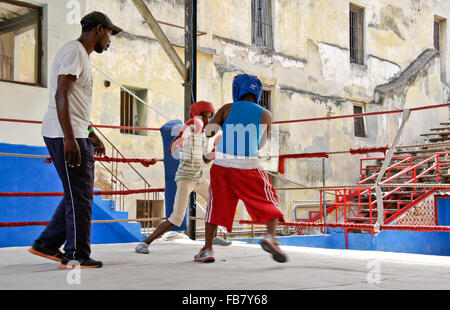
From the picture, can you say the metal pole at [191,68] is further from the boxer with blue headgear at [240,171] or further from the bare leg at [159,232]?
the boxer with blue headgear at [240,171]

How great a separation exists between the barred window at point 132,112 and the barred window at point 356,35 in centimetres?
830

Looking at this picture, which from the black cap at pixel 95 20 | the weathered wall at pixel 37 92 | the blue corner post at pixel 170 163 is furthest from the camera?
the weathered wall at pixel 37 92

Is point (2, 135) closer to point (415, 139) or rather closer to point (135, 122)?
point (135, 122)

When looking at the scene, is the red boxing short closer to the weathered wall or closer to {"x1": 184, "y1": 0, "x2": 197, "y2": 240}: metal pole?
{"x1": 184, "y1": 0, "x2": 197, "y2": 240}: metal pole

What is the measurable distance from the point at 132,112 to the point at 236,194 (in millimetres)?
9138

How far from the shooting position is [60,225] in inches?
138

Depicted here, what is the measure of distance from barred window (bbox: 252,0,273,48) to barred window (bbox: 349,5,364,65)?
3.63 m

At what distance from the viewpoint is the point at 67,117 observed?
10.3ft

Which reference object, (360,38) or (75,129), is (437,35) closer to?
(360,38)

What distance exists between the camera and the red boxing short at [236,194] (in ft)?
11.5

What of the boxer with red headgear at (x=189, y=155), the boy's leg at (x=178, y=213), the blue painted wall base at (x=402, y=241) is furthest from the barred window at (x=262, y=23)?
the boy's leg at (x=178, y=213)

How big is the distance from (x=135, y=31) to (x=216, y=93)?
271 centimetres

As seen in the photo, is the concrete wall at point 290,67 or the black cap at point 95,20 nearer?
the black cap at point 95,20

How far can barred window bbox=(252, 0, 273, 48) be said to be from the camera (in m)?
15.4
